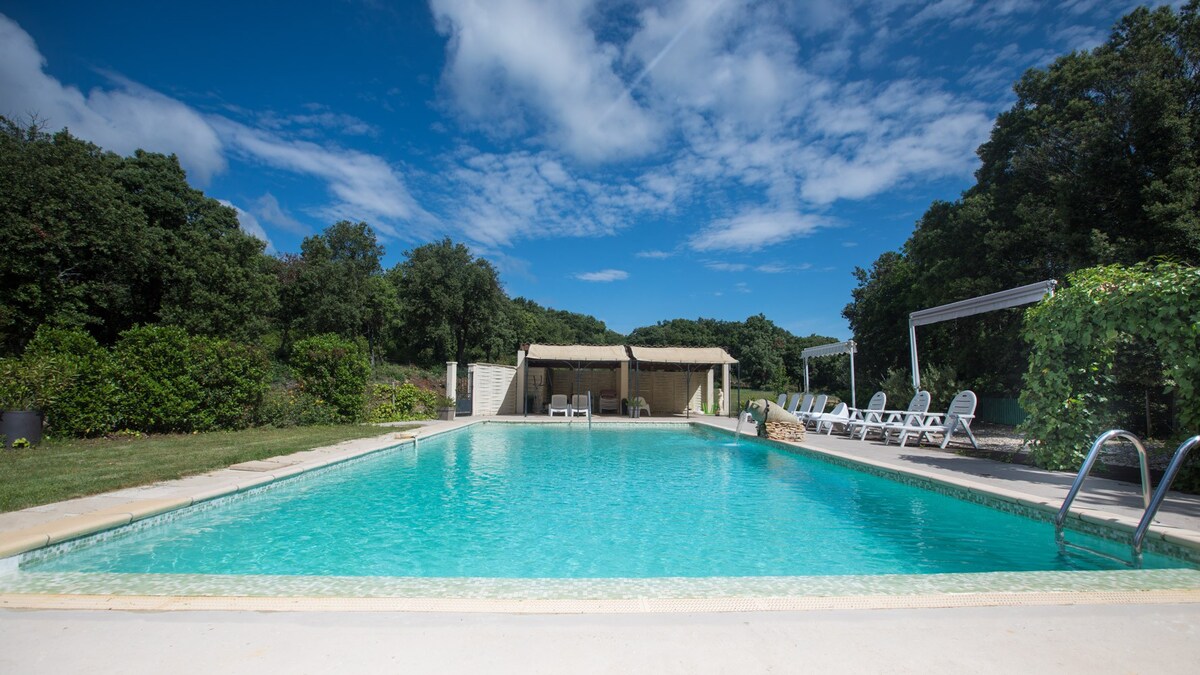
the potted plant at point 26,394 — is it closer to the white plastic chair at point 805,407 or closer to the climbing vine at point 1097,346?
the climbing vine at point 1097,346

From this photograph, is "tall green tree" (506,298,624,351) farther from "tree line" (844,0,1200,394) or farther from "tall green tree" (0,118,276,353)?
"tree line" (844,0,1200,394)

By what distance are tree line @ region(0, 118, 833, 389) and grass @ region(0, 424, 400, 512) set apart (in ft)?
10.5

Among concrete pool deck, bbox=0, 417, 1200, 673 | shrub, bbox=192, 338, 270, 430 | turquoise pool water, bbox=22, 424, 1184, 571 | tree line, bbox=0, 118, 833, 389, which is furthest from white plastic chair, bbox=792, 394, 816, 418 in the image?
tree line, bbox=0, 118, 833, 389

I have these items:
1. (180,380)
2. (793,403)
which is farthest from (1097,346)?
(180,380)

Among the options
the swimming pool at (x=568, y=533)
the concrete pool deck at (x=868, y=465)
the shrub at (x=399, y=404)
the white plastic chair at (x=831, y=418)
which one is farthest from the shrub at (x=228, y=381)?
the white plastic chair at (x=831, y=418)

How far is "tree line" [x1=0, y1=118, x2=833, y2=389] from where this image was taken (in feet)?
50.1

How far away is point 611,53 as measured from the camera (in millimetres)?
12461

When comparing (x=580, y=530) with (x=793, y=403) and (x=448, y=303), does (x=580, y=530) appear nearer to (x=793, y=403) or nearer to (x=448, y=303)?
(x=793, y=403)

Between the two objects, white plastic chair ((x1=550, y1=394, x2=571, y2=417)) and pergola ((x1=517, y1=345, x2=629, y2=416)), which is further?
white plastic chair ((x1=550, y1=394, x2=571, y2=417))

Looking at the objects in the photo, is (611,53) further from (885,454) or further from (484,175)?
(885,454)

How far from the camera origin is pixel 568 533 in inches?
201

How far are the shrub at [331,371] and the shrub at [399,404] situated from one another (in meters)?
0.91

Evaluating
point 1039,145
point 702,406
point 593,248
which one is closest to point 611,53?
point 1039,145

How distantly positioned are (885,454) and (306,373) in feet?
39.3
